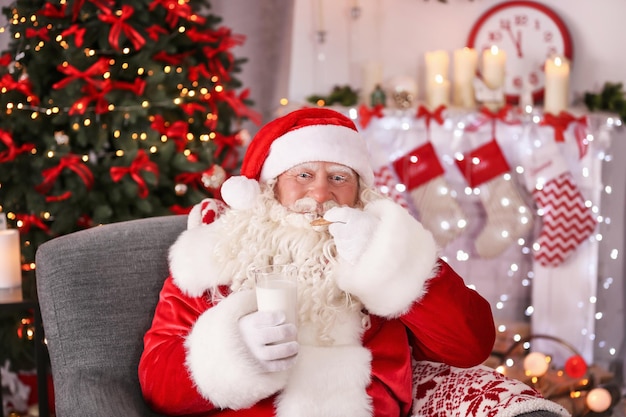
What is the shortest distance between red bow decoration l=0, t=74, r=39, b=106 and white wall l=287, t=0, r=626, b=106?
1867mm

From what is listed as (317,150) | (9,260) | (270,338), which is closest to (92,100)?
(9,260)

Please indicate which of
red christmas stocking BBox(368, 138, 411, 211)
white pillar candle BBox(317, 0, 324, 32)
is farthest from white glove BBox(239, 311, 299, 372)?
white pillar candle BBox(317, 0, 324, 32)

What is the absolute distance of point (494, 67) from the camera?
12.6ft

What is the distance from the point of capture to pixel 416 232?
1.80 meters

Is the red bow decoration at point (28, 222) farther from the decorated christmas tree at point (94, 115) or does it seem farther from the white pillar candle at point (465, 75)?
the white pillar candle at point (465, 75)

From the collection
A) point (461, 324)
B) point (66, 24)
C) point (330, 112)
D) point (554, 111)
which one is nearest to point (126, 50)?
point (66, 24)

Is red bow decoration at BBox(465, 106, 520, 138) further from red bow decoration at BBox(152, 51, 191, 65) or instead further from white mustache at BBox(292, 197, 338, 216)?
white mustache at BBox(292, 197, 338, 216)

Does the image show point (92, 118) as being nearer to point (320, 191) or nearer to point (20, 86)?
point (20, 86)

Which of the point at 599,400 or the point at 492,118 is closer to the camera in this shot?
the point at 599,400

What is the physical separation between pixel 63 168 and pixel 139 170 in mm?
271

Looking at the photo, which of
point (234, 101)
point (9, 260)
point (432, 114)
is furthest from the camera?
point (432, 114)

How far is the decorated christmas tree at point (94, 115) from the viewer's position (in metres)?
2.81

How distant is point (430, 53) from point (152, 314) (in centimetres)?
246

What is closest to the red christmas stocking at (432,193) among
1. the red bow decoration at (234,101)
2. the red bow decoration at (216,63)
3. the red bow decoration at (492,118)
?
the red bow decoration at (492,118)
